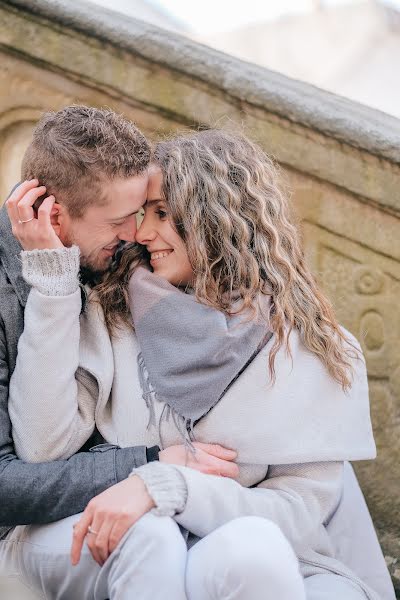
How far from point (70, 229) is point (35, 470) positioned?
0.56 m

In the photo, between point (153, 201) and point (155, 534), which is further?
point (153, 201)

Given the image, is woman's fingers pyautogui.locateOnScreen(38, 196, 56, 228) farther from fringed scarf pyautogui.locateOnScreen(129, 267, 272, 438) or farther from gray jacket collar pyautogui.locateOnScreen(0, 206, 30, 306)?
fringed scarf pyautogui.locateOnScreen(129, 267, 272, 438)

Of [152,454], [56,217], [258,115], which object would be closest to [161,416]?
[152,454]

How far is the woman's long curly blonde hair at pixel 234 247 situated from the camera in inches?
87.7

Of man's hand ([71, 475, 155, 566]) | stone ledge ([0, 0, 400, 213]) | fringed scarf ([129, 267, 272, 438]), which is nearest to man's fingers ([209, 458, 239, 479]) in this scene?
fringed scarf ([129, 267, 272, 438])

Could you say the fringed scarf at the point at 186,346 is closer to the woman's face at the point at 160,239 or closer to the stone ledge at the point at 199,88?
the woman's face at the point at 160,239

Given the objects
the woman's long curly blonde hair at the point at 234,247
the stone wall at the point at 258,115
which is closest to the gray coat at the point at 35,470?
the woman's long curly blonde hair at the point at 234,247

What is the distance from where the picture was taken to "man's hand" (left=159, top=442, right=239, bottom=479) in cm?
209

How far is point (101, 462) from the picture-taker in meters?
2.07

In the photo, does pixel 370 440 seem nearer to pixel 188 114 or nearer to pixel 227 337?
pixel 227 337

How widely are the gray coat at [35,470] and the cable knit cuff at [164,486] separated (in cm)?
10

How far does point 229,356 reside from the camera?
2168 mm

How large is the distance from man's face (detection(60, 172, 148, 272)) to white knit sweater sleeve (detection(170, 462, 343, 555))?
578mm

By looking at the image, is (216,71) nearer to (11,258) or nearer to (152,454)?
(11,258)
